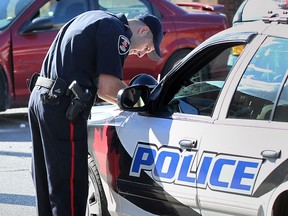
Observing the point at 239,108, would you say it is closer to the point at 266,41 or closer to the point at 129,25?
the point at 266,41

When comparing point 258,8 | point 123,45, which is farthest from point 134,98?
point 258,8

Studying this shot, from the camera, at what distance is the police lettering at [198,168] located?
3587mm

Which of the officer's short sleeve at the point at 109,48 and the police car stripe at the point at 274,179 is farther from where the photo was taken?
the officer's short sleeve at the point at 109,48

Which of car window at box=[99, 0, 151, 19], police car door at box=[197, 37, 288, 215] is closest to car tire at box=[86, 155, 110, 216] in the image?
police car door at box=[197, 37, 288, 215]

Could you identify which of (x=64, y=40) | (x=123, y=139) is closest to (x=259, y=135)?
(x=123, y=139)

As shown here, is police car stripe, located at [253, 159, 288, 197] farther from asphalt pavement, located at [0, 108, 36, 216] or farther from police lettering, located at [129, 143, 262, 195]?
asphalt pavement, located at [0, 108, 36, 216]

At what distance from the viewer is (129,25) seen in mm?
4305

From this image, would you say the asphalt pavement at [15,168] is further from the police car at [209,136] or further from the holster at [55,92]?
the holster at [55,92]

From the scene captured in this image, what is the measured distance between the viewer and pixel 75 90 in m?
4.06

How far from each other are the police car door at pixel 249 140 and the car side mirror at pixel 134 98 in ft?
1.84

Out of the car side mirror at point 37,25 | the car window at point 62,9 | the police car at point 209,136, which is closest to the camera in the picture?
the police car at point 209,136

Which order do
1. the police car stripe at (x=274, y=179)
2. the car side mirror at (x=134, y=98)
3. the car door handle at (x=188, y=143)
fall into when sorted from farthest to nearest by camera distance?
A: 1. the car side mirror at (x=134, y=98)
2. the car door handle at (x=188, y=143)
3. the police car stripe at (x=274, y=179)

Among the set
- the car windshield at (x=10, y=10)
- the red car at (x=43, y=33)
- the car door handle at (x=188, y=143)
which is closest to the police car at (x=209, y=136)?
the car door handle at (x=188, y=143)

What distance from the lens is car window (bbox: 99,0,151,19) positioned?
382 inches
